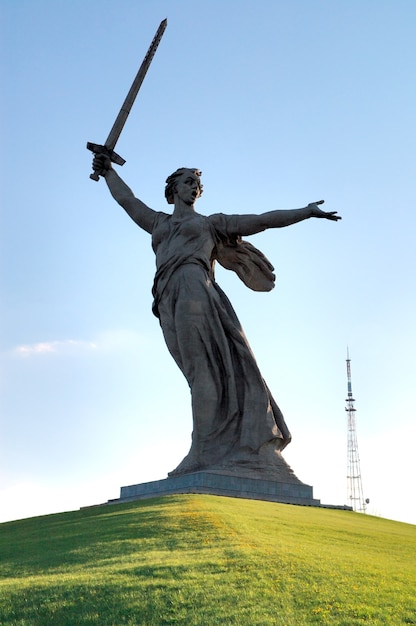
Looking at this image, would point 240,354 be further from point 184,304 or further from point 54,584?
point 54,584

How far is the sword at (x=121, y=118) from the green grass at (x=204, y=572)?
351 inches

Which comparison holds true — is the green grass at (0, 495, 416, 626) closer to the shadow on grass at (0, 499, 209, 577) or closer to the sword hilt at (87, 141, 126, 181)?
the shadow on grass at (0, 499, 209, 577)

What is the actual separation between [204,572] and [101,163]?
12.1 metres

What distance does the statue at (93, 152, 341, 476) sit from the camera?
15.5 m

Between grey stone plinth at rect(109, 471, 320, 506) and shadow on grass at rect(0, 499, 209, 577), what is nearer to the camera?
shadow on grass at rect(0, 499, 209, 577)

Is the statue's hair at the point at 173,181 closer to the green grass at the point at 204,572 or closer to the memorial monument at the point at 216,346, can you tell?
the memorial monument at the point at 216,346

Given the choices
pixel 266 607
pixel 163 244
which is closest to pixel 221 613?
pixel 266 607

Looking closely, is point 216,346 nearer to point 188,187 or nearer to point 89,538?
point 188,187

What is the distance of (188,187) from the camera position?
16969 millimetres

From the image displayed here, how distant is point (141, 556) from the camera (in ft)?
28.4

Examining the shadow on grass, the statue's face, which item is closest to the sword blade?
the statue's face

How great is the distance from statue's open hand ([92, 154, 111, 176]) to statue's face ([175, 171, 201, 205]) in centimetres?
208

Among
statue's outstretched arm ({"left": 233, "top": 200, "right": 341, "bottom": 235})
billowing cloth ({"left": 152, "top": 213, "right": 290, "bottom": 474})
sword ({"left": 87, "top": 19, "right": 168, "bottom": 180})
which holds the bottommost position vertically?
billowing cloth ({"left": 152, "top": 213, "right": 290, "bottom": 474})

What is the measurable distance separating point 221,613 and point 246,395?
9144mm
